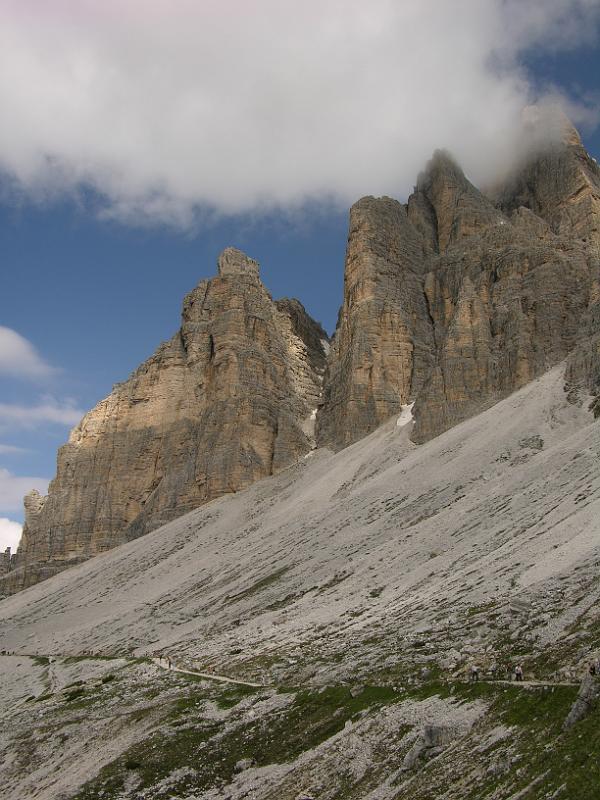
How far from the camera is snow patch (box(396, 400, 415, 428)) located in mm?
101456

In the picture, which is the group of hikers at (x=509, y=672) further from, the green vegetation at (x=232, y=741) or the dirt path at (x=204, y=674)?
the dirt path at (x=204, y=674)

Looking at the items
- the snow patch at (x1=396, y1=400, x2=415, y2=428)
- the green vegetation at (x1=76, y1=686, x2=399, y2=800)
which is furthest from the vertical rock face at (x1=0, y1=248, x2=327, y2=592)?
the green vegetation at (x1=76, y1=686, x2=399, y2=800)

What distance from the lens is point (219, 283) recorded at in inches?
5261

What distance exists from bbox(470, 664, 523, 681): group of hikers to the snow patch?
73.2m

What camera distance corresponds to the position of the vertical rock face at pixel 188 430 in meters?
115

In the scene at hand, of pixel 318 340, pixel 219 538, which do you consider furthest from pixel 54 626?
pixel 318 340

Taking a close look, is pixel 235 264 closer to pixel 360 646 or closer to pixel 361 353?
pixel 361 353

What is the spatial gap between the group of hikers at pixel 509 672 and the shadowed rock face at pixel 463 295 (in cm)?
5555

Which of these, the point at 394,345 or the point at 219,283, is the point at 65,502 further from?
the point at 394,345

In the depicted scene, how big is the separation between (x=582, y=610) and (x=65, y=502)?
11379cm

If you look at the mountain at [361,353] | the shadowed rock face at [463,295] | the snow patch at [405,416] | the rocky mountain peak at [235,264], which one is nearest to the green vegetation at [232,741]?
the shadowed rock face at [463,295]

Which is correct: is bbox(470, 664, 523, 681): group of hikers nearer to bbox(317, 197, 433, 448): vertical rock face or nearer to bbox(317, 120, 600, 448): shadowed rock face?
bbox(317, 120, 600, 448): shadowed rock face

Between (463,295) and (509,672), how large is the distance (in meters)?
88.3

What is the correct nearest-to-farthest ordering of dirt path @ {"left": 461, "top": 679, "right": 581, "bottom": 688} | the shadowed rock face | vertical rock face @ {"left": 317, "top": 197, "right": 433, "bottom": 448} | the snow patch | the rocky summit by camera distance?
1. dirt path @ {"left": 461, "top": 679, "right": 581, "bottom": 688}
2. the rocky summit
3. the shadowed rock face
4. the snow patch
5. vertical rock face @ {"left": 317, "top": 197, "right": 433, "bottom": 448}
